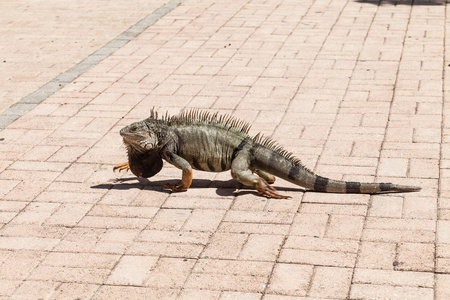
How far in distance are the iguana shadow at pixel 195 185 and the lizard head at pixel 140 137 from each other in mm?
424

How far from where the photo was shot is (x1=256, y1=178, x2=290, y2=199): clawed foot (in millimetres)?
6254

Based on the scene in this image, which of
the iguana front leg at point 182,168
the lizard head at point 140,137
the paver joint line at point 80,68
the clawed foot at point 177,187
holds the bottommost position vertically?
the paver joint line at point 80,68

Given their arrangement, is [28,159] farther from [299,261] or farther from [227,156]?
[299,261]

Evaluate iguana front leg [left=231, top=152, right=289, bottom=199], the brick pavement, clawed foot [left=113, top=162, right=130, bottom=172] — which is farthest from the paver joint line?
iguana front leg [left=231, top=152, right=289, bottom=199]

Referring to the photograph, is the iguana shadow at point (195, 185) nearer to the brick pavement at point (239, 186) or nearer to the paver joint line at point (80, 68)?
the brick pavement at point (239, 186)

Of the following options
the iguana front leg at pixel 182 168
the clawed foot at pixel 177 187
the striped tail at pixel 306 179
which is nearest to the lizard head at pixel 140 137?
the iguana front leg at pixel 182 168

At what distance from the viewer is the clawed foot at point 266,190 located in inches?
246

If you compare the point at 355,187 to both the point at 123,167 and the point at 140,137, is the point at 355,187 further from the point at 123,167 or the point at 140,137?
the point at 123,167

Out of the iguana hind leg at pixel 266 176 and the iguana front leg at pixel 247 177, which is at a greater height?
the iguana front leg at pixel 247 177

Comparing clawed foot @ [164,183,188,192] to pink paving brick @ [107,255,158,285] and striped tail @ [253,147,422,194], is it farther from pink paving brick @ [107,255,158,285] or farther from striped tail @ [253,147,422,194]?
pink paving brick @ [107,255,158,285]

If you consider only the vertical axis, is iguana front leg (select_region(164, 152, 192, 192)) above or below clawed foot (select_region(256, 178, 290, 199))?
above

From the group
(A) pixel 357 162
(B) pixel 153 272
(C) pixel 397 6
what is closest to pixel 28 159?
(B) pixel 153 272

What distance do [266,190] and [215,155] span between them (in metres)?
0.55

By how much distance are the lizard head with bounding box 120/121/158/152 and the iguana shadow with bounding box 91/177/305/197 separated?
1.39 feet
